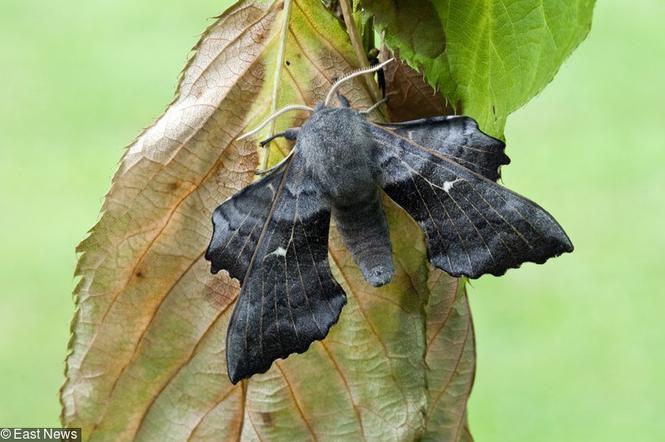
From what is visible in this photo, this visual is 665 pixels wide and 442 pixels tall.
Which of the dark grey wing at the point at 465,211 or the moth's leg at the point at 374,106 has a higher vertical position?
the moth's leg at the point at 374,106

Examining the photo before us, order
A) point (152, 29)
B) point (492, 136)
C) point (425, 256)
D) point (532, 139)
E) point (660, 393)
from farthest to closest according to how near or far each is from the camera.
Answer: point (152, 29) < point (532, 139) < point (660, 393) < point (425, 256) < point (492, 136)

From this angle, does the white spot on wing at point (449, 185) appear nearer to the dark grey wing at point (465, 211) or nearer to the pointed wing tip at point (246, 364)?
the dark grey wing at point (465, 211)

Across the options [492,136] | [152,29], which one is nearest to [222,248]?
[492,136]

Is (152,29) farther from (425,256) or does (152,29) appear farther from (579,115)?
(425,256)

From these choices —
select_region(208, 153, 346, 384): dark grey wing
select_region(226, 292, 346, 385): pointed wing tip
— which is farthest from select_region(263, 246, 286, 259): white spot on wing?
select_region(226, 292, 346, 385): pointed wing tip

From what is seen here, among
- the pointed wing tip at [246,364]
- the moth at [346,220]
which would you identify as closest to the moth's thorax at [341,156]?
the moth at [346,220]

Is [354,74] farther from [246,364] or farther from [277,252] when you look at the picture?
[246,364]

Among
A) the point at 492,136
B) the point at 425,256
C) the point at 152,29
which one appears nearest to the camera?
the point at 492,136
